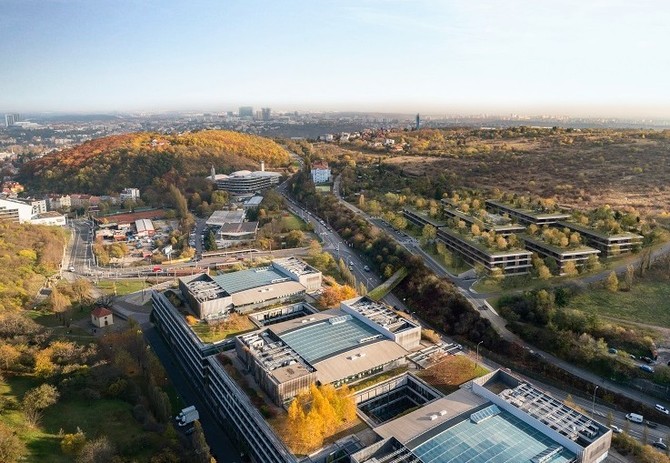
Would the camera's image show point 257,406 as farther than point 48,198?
No

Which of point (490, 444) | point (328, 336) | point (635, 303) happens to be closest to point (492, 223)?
point (635, 303)

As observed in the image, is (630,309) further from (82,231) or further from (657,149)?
(82,231)

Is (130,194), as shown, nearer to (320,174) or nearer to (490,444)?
(320,174)

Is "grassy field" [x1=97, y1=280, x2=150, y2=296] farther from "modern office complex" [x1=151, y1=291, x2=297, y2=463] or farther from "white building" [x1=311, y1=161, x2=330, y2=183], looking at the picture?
"white building" [x1=311, y1=161, x2=330, y2=183]

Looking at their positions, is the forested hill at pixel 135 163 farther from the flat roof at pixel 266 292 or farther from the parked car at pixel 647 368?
the parked car at pixel 647 368

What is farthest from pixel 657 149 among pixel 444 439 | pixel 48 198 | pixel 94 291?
pixel 48 198

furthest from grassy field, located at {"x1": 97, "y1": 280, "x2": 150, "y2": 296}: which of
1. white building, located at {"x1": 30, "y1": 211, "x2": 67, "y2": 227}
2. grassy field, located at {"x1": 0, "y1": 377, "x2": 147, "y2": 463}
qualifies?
white building, located at {"x1": 30, "y1": 211, "x2": 67, "y2": 227}
